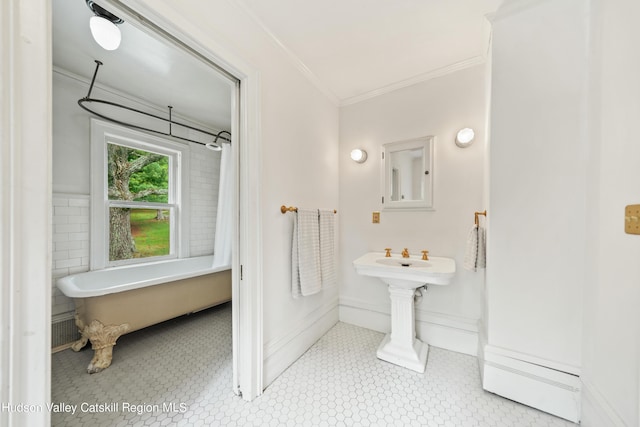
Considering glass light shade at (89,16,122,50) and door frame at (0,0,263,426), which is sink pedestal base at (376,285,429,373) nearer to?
door frame at (0,0,263,426)

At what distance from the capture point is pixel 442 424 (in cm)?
126

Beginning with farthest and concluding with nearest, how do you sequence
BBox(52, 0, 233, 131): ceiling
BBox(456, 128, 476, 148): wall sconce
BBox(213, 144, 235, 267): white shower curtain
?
BBox(213, 144, 235, 267): white shower curtain → BBox(456, 128, 476, 148): wall sconce → BBox(52, 0, 233, 131): ceiling

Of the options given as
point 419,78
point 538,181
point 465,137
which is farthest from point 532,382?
point 419,78

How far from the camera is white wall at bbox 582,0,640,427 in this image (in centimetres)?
94

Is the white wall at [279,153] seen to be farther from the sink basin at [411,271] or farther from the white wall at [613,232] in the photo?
the white wall at [613,232]

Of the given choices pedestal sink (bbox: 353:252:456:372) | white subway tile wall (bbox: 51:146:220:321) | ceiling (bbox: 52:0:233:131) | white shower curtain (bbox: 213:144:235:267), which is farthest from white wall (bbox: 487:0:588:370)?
white subway tile wall (bbox: 51:146:220:321)

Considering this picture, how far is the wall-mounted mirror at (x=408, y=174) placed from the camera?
2.07m

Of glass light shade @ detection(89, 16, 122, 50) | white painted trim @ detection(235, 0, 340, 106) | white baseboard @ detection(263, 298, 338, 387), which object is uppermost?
white painted trim @ detection(235, 0, 340, 106)

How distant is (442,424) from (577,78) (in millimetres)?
2035

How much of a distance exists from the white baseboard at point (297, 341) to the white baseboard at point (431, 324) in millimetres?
224

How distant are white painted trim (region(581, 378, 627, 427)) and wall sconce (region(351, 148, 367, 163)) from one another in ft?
6.82

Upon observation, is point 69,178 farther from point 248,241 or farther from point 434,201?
point 434,201
